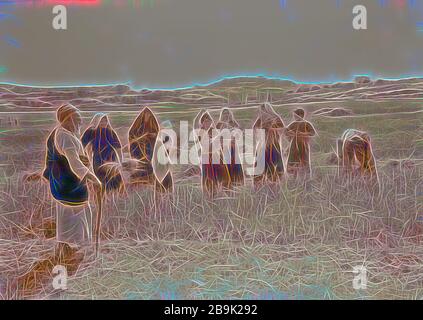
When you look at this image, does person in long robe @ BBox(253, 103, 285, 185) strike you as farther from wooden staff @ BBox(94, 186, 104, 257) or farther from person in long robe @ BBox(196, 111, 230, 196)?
wooden staff @ BBox(94, 186, 104, 257)

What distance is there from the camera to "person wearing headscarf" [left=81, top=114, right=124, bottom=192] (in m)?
3.71

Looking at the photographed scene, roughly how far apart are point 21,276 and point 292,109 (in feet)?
9.21

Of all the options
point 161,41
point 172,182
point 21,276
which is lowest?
point 21,276

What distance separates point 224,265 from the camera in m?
3.70

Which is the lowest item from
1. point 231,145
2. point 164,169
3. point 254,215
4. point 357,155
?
point 254,215

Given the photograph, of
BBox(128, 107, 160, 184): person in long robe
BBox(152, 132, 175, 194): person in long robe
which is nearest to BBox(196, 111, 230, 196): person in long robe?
BBox(152, 132, 175, 194): person in long robe

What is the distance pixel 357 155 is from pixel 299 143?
0.51m

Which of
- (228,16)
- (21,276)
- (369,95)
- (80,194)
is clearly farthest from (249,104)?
(21,276)

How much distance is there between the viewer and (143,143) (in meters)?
3.72

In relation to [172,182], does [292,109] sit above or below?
above

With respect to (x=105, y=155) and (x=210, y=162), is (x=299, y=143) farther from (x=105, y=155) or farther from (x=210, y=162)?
(x=105, y=155)

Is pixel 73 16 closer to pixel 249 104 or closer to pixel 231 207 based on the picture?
pixel 249 104

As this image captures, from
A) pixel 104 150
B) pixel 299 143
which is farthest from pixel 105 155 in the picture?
pixel 299 143

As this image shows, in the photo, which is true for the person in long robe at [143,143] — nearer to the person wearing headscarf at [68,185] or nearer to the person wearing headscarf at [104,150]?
the person wearing headscarf at [104,150]
